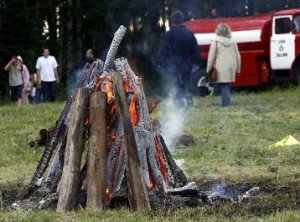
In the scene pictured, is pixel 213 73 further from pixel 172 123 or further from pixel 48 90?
pixel 48 90

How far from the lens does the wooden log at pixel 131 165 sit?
5.97m

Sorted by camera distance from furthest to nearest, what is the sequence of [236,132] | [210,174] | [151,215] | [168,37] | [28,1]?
[28,1]
[168,37]
[236,132]
[210,174]
[151,215]

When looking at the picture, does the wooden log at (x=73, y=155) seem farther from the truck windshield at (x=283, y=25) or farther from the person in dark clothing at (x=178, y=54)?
the truck windshield at (x=283, y=25)

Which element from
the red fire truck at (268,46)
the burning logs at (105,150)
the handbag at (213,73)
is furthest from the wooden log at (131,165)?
the red fire truck at (268,46)

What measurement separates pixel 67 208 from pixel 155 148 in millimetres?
1010

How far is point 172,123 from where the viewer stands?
38.2 ft

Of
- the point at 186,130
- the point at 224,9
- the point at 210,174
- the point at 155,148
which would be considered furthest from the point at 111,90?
the point at 224,9

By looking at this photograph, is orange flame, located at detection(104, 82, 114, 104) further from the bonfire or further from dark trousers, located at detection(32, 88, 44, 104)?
dark trousers, located at detection(32, 88, 44, 104)

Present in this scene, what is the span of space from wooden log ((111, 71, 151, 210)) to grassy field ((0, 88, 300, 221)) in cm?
20

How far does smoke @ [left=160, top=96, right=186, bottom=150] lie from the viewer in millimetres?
9922

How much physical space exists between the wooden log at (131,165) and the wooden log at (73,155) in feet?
0.98

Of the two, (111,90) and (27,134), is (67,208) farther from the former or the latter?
(27,134)

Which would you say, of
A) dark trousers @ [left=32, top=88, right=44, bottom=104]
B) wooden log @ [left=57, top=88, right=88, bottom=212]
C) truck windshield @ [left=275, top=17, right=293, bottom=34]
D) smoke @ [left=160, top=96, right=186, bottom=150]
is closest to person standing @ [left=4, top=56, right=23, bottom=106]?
dark trousers @ [left=32, top=88, right=44, bottom=104]

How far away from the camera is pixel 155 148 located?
6625mm
